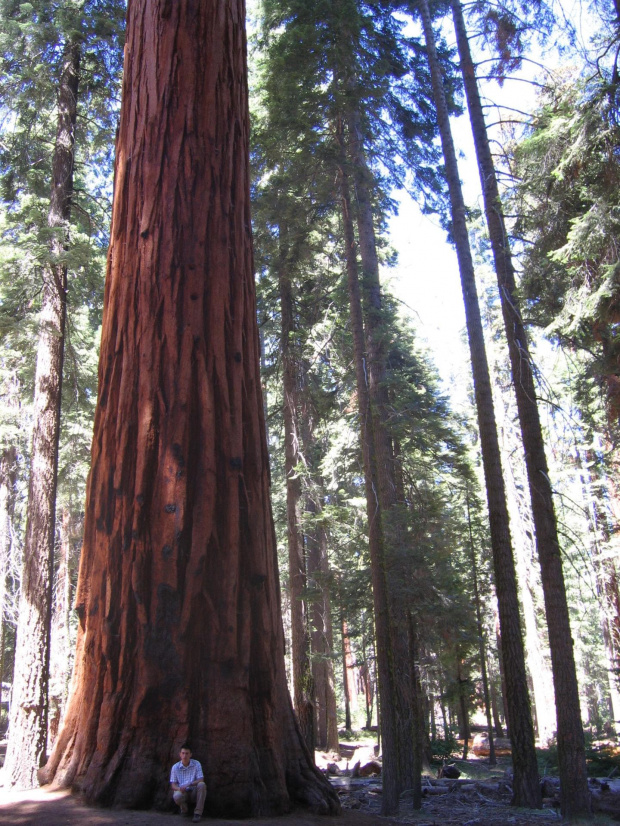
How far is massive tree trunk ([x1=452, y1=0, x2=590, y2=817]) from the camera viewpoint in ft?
31.8

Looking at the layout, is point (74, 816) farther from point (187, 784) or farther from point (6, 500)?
point (6, 500)

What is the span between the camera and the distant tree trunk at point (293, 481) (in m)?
15.5

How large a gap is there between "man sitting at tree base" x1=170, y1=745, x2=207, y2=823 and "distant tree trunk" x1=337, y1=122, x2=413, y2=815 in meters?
7.38

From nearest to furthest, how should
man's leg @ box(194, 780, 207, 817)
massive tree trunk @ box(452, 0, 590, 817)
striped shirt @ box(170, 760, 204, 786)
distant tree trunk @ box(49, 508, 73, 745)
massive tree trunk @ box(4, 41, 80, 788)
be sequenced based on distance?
man's leg @ box(194, 780, 207, 817) → striped shirt @ box(170, 760, 204, 786) → massive tree trunk @ box(452, 0, 590, 817) → massive tree trunk @ box(4, 41, 80, 788) → distant tree trunk @ box(49, 508, 73, 745)

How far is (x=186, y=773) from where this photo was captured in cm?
351

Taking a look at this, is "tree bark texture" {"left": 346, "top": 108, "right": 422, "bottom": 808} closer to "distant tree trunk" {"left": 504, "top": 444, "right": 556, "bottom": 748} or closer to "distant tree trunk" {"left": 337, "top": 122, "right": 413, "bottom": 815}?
"distant tree trunk" {"left": 337, "top": 122, "right": 413, "bottom": 815}

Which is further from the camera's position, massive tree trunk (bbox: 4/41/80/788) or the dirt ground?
massive tree trunk (bbox: 4/41/80/788)

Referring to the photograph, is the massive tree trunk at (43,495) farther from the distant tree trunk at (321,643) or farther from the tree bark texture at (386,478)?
the distant tree trunk at (321,643)

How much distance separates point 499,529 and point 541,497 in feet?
3.00

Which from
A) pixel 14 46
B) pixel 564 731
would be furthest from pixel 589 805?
pixel 14 46

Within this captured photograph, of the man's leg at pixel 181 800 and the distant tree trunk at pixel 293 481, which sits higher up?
the distant tree trunk at pixel 293 481

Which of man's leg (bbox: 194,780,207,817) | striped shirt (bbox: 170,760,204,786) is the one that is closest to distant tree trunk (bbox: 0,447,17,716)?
striped shirt (bbox: 170,760,204,786)

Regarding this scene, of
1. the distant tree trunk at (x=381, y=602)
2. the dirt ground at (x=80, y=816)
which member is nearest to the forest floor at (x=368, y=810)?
the dirt ground at (x=80, y=816)

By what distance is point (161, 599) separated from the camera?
12.5ft
